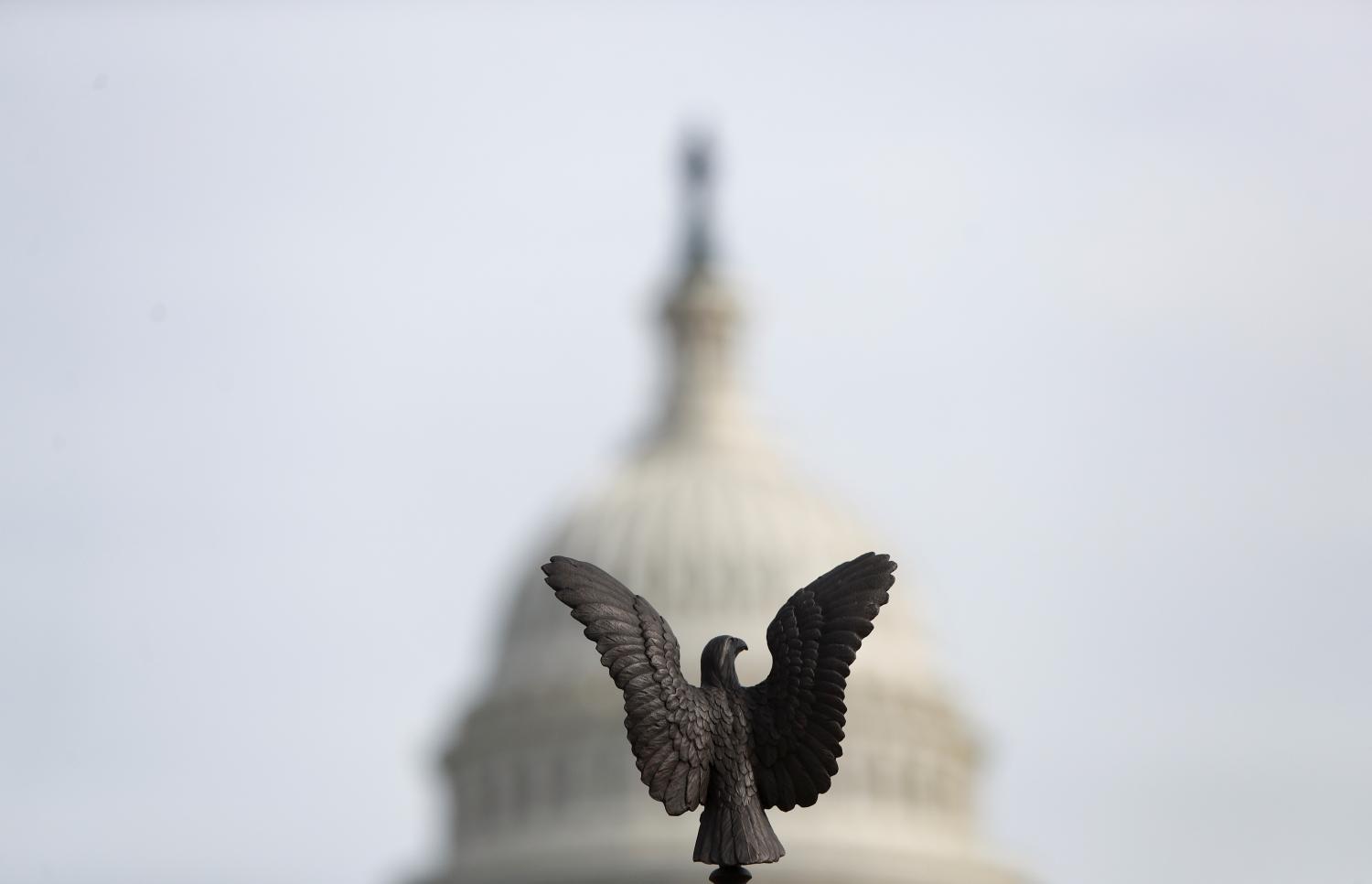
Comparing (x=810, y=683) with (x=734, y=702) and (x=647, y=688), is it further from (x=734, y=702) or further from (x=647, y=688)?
(x=647, y=688)

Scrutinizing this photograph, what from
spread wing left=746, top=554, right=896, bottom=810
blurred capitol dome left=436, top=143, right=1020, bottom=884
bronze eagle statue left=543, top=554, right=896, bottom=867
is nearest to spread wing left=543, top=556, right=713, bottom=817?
bronze eagle statue left=543, top=554, right=896, bottom=867

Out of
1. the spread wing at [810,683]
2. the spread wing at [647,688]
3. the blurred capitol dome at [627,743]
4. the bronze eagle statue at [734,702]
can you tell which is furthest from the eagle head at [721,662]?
the blurred capitol dome at [627,743]

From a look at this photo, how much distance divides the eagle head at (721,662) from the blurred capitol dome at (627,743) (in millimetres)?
100145

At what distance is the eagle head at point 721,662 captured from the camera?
776 inches

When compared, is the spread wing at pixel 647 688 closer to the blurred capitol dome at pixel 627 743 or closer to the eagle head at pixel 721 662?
the eagle head at pixel 721 662

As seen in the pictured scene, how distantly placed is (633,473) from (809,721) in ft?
374

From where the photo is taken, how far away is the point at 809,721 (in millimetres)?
19719

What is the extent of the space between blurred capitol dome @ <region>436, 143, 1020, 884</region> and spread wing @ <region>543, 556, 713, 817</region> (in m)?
101

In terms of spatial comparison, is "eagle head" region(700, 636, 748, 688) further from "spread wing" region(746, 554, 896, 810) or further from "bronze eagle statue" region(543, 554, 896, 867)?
"spread wing" region(746, 554, 896, 810)

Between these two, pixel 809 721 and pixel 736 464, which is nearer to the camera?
pixel 809 721

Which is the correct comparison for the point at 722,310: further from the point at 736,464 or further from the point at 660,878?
the point at 660,878

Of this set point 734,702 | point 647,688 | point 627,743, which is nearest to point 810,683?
point 734,702

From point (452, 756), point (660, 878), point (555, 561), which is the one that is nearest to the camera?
point (555, 561)

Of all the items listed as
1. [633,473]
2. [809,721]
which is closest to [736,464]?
[633,473]
